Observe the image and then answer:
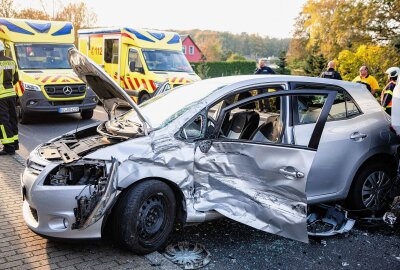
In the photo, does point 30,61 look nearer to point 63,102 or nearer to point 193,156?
point 63,102

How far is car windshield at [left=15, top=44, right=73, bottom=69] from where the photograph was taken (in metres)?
10.5

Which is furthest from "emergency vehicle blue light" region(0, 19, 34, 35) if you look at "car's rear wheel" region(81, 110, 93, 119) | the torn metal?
the torn metal

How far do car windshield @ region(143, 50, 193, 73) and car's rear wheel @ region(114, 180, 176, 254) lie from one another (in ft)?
29.2

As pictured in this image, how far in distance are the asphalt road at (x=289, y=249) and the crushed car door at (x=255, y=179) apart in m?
0.33

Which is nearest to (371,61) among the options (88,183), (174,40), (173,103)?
(174,40)

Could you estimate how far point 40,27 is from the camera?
1098 cm

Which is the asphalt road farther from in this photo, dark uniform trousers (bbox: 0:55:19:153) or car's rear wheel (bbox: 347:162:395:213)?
dark uniform trousers (bbox: 0:55:19:153)

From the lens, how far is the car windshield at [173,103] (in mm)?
3961

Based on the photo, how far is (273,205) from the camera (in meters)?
3.71

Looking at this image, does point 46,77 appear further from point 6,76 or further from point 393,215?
point 393,215

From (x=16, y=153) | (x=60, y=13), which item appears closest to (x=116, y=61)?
Result: (x=16, y=153)

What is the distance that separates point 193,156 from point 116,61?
10.3 m

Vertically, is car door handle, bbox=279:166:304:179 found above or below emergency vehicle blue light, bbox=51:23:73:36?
below

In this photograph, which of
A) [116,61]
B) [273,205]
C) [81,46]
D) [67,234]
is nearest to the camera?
[67,234]
